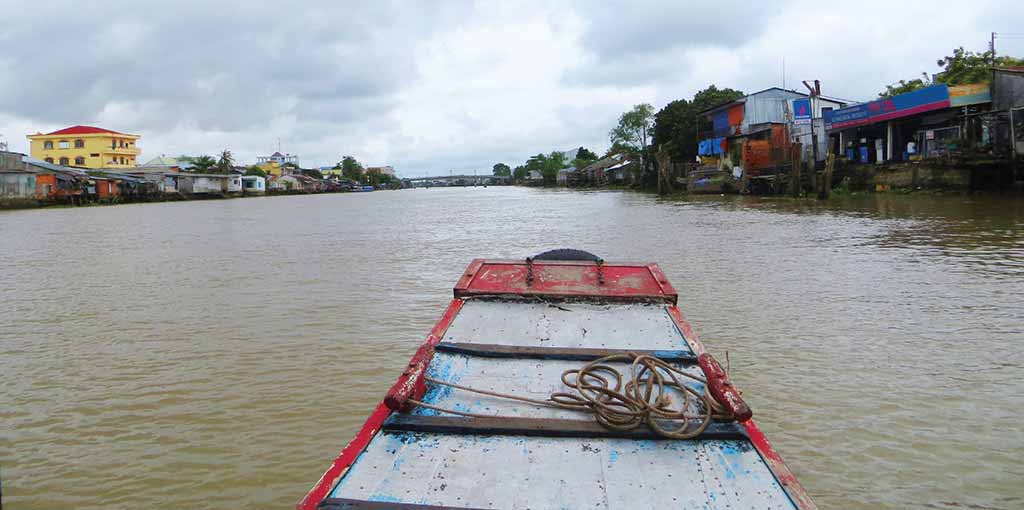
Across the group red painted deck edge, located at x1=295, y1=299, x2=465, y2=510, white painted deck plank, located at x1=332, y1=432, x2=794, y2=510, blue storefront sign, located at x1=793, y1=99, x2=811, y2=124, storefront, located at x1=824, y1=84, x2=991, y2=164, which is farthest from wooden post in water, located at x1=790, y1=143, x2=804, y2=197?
red painted deck edge, located at x1=295, y1=299, x2=465, y2=510

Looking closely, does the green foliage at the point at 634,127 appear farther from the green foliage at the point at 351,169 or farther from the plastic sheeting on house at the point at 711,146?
the green foliage at the point at 351,169

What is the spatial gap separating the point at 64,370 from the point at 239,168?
77.9 m

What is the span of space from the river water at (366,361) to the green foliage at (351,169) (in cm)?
11794

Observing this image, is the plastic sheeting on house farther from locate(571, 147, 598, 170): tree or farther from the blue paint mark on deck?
locate(571, 147, 598, 170): tree

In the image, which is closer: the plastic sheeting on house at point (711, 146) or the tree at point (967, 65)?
the tree at point (967, 65)

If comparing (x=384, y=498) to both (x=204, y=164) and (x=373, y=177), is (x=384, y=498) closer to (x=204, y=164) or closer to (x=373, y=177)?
(x=204, y=164)

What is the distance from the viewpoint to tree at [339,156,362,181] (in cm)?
12744

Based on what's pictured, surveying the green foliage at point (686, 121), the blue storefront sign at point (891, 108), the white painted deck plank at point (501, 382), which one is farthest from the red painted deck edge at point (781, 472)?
the green foliage at point (686, 121)

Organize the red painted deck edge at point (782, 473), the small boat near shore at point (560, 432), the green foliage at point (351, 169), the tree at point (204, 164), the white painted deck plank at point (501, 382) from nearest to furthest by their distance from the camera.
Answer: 1. the red painted deck edge at point (782, 473)
2. the small boat near shore at point (560, 432)
3. the white painted deck plank at point (501, 382)
4. the tree at point (204, 164)
5. the green foliage at point (351, 169)

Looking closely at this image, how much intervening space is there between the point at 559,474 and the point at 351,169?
5170 inches

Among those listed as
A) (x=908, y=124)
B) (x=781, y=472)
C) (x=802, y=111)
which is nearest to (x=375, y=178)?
(x=802, y=111)

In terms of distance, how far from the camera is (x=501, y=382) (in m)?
3.19

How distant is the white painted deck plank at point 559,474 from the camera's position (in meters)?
2.19

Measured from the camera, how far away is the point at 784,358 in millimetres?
5289
